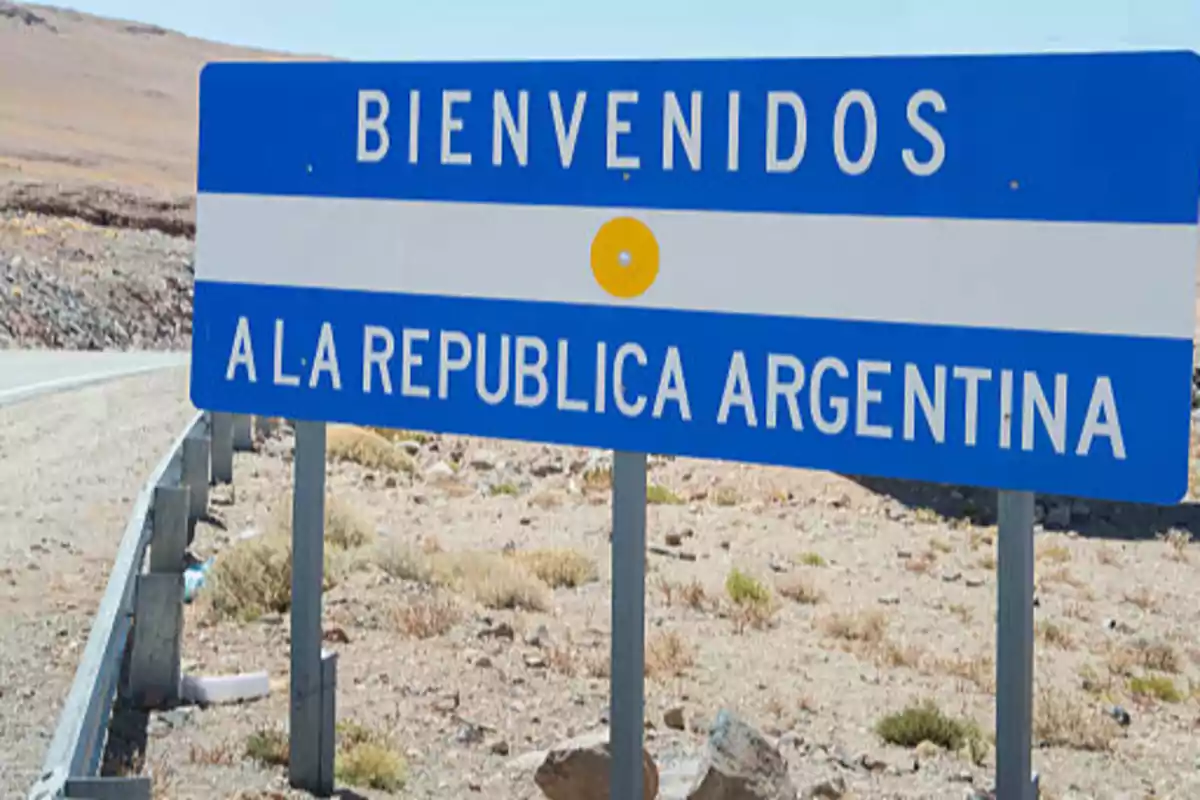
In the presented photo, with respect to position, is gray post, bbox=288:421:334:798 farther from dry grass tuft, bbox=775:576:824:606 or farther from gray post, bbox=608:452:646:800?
dry grass tuft, bbox=775:576:824:606

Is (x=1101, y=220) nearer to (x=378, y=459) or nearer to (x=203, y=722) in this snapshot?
(x=203, y=722)

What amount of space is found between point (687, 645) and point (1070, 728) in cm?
223

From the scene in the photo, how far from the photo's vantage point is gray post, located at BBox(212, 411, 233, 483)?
11.9 meters

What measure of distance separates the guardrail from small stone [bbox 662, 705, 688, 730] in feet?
7.93

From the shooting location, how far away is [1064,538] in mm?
16812

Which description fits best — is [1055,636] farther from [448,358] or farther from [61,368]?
[61,368]

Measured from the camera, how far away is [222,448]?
1197 cm

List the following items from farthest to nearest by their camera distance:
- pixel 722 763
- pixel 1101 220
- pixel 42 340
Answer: pixel 42 340
pixel 722 763
pixel 1101 220

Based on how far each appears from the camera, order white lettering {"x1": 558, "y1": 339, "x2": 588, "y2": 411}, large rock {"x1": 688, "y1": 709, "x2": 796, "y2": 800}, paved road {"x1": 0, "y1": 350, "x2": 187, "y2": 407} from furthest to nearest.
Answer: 1. paved road {"x1": 0, "y1": 350, "x2": 187, "y2": 407}
2. large rock {"x1": 688, "y1": 709, "x2": 796, "y2": 800}
3. white lettering {"x1": 558, "y1": 339, "x2": 588, "y2": 411}

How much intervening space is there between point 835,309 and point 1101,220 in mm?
575

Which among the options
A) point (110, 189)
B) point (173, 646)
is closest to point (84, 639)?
point (173, 646)

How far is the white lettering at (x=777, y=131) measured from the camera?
127 inches

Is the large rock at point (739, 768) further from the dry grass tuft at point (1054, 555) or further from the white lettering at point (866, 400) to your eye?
the dry grass tuft at point (1054, 555)

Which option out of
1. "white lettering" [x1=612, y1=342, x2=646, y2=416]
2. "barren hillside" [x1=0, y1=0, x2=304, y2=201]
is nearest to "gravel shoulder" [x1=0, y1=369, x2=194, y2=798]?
"white lettering" [x1=612, y1=342, x2=646, y2=416]
